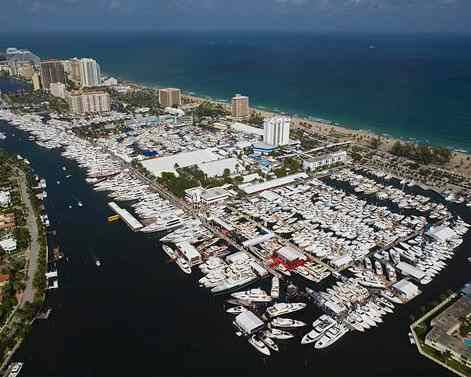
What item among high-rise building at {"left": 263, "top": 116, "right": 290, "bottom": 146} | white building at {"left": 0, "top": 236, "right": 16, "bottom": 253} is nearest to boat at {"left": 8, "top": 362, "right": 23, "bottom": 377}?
white building at {"left": 0, "top": 236, "right": 16, "bottom": 253}

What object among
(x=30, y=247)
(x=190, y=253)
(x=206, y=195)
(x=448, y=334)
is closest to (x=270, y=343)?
(x=190, y=253)

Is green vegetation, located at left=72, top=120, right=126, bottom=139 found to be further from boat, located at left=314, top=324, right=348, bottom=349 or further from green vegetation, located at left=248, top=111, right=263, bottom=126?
boat, located at left=314, top=324, right=348, bottom=349

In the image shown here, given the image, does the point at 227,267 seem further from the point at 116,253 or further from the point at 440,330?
the point at 440,330

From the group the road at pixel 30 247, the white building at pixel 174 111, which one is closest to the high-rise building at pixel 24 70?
the white building at pixel 174 111

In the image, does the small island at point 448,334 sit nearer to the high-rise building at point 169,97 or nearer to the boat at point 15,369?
the boat at point 15,369

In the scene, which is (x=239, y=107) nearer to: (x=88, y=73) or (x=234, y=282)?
(x=88, y=73)

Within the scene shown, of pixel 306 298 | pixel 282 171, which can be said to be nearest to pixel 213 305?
pixel 306 298

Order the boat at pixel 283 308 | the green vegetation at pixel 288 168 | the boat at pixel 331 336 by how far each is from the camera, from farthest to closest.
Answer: the green vegetation at pixel 288 168
the boat at pixel 283 308
the boat at pixel 331 336
